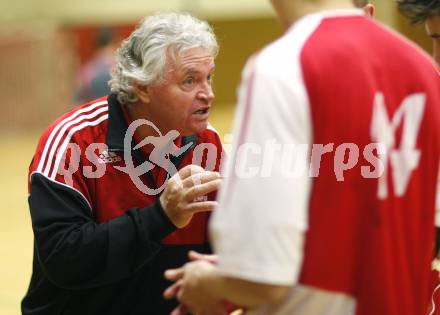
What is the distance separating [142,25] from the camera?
323 centimetres

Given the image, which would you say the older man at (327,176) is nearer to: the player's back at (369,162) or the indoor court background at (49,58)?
the player's back at (369,162)

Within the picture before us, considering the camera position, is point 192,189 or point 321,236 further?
point 192,189

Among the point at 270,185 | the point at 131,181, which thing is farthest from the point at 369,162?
the point at 131,181

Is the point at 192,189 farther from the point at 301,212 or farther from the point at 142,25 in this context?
the point at 301,212

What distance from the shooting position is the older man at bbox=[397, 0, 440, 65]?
122 inches

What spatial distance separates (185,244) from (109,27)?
625 inches

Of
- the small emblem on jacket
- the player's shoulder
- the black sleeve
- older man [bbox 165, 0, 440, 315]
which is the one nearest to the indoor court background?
the player's shoulder

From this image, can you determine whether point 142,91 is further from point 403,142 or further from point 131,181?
point 403,142

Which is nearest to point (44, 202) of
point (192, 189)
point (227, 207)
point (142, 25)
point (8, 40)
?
point (192, 189)

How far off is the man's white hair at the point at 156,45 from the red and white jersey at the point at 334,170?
127 cm

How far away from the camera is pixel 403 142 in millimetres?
1981

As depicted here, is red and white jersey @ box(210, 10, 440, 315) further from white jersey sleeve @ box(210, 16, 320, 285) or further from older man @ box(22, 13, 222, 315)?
older man @ box(22, 13, 222, 315)

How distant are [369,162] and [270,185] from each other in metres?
0.31

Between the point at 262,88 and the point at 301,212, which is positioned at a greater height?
the point at 262,88
